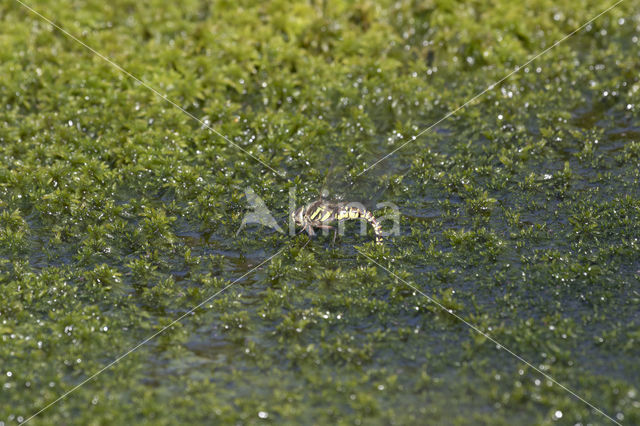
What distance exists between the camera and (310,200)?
6879 millimetres

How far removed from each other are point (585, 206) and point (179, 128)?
464cm

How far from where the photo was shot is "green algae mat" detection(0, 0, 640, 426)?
5.16m

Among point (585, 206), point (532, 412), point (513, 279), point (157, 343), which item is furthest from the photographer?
point (585, 206)

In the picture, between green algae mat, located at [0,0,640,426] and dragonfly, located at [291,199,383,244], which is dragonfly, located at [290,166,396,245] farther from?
green algae mat, located at [0,0,640,426]

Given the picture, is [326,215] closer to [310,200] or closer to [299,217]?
[299,217]

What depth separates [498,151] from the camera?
742cm

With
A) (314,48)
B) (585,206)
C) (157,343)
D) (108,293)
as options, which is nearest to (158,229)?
(108,293)

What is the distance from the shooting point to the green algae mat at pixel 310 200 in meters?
5.16

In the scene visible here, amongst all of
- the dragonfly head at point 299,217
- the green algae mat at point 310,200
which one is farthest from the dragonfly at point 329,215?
the green algae mat at point 310,200

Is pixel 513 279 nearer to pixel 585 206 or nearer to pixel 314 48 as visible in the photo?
pixel 585 206

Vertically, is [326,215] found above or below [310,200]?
below

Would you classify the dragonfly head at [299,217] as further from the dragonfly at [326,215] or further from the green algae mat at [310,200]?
the green algae mat at [310,200]

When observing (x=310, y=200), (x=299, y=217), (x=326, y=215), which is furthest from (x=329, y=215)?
(x=310, y=200)

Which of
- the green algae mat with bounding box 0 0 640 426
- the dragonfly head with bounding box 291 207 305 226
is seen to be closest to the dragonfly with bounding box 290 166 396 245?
the dragonfly head with bounding box 291 207 305 226
